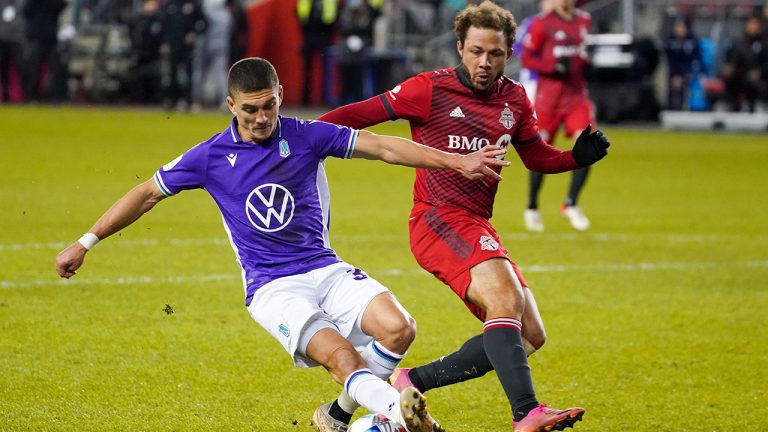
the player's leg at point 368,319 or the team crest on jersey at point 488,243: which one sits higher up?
the team crest on jersey at point 488,243

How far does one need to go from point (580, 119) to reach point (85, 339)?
687 cm

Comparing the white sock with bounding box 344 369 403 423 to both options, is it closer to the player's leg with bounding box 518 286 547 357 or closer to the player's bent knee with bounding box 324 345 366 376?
the player's bent knee with bounding box 324 345 366 376

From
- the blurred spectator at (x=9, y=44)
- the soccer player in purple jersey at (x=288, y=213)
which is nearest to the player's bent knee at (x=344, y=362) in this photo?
the soccer player in purple jersey at (x=288, y=213)

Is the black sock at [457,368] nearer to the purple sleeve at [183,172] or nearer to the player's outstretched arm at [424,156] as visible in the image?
the player's outstretched arm at [424,156]

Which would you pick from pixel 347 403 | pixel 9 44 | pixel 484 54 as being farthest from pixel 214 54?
pixel 347 403

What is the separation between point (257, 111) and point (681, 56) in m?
23.0

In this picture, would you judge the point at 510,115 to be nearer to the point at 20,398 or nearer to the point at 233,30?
the point at 20,398

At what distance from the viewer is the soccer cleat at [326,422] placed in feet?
17.5

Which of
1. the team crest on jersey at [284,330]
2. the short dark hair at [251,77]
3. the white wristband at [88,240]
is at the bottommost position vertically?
the team crest on jersey at [284,330]

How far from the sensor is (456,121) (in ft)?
19.7

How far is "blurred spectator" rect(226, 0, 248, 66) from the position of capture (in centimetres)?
2673

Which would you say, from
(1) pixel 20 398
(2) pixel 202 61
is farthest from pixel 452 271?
(2) pixel 202 61

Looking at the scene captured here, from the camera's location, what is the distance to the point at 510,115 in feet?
19.8

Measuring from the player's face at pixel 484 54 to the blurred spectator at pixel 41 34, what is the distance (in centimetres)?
2135
